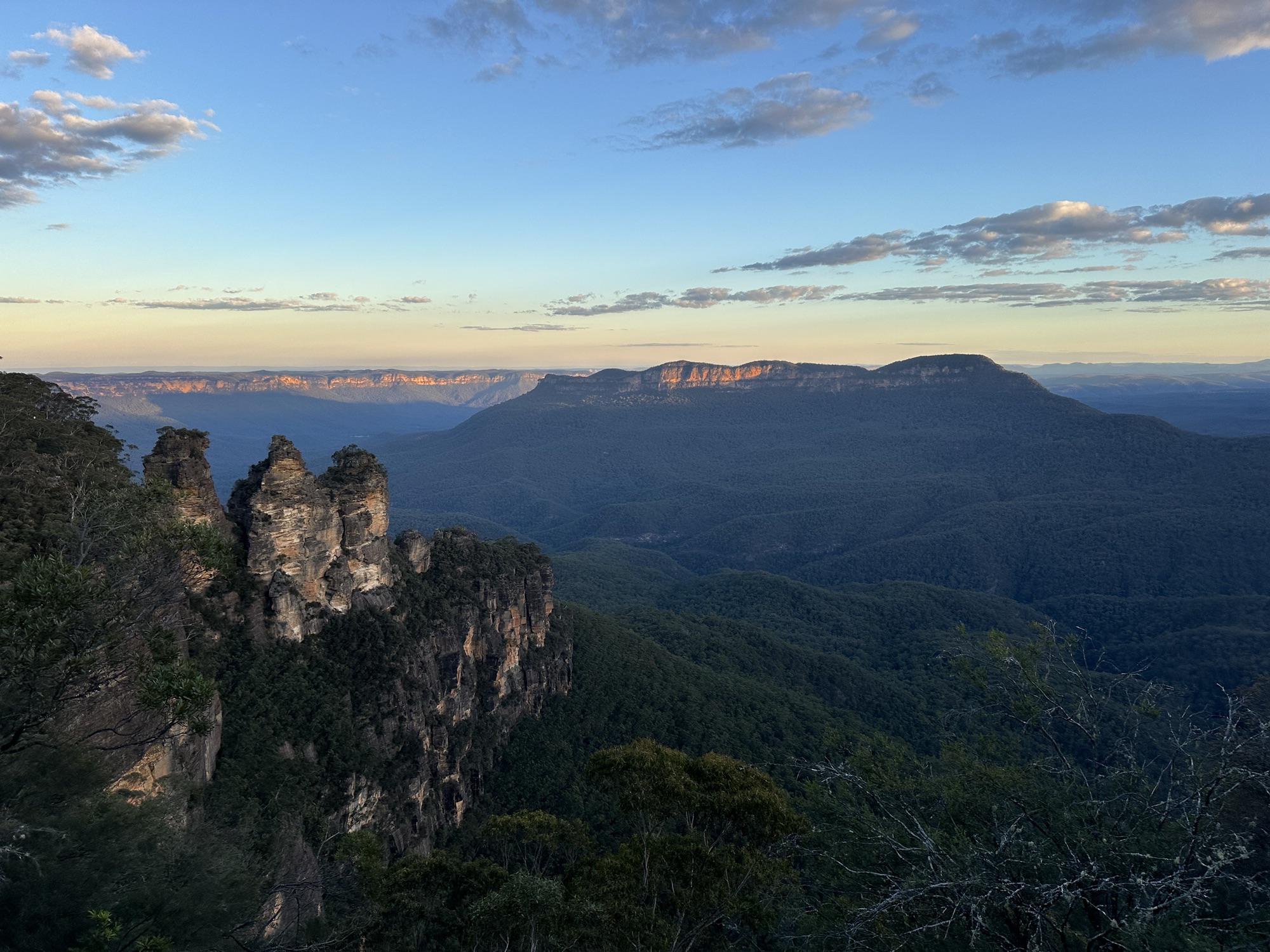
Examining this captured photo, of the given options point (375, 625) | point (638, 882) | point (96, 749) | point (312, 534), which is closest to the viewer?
point (96, 749)

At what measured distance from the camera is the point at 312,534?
143 ft

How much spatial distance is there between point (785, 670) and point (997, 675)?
259 feet

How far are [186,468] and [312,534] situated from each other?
29.4 feet

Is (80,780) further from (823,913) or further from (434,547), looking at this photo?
(434,547)

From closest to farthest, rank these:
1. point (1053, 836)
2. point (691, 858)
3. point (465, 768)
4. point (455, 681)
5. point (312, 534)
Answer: point (1053, 836) < point (691, 858) < point (312, 534) < point (465, 768) < point (455, 681)

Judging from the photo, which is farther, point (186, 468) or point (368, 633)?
point (368, 633)

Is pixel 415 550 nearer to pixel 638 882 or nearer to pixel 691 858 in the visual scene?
pixel 638 882

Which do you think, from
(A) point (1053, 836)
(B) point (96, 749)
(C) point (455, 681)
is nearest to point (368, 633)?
(C) point (455, 681)

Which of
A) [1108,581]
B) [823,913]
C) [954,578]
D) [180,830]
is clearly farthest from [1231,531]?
[180,830]

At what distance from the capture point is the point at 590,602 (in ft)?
424

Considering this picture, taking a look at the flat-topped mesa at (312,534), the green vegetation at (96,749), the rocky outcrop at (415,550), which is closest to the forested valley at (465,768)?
the green vegetation at (96,749)

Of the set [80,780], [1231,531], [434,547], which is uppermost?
[80,780]

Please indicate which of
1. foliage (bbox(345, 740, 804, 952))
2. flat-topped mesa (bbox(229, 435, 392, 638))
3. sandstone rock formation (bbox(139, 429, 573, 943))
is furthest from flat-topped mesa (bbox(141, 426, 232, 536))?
foliage (bbox(345, 740, 804, 952))

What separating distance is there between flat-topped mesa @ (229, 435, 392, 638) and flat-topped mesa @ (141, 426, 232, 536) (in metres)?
3.12
